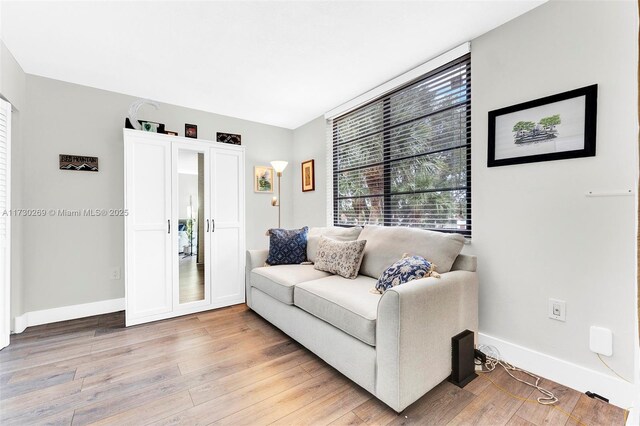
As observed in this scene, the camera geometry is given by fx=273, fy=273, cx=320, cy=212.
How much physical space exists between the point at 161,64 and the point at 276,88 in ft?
3.58

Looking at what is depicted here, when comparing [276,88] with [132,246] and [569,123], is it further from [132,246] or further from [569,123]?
[569,123]

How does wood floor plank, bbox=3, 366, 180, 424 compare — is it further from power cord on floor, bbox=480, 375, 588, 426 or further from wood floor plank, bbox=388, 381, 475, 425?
power cord on floor, bbox=480, 375, 588, 426

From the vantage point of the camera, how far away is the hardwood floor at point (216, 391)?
1.47 meters

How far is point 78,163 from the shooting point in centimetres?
290

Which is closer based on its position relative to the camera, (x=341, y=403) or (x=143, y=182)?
(x=341, y=403)

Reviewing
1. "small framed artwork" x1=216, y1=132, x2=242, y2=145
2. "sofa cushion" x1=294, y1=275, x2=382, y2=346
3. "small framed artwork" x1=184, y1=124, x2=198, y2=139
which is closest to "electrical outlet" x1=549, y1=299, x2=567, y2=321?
"sofa cushion" x1=294, y1=275, x2=382, y2=346

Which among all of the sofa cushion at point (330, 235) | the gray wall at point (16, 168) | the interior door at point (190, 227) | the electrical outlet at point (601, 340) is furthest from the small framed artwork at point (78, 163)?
the electrical outlet at point (601, 340)

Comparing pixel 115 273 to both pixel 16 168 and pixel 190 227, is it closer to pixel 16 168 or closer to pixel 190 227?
pixel 190 227

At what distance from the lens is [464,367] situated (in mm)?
1737

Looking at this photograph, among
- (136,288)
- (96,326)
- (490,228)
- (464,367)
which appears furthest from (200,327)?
(490,228)

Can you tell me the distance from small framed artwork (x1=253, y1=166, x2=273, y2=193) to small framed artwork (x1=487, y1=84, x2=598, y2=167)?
2.97 metres

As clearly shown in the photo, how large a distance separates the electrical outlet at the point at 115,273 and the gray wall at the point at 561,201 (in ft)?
11.9

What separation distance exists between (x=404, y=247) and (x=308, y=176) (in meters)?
2.20

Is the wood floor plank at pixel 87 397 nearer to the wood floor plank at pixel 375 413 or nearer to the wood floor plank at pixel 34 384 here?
the wood floor plank at pixel 34 384
